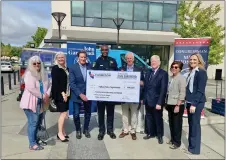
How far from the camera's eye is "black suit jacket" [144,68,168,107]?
4.29 meters

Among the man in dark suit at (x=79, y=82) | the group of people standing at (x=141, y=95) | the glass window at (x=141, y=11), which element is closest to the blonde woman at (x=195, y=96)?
the group of people standing at (x=141, y=95)

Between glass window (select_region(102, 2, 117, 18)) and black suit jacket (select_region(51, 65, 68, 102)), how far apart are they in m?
16.3

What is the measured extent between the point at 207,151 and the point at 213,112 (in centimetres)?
328

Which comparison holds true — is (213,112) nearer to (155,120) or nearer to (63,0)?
(155,120)

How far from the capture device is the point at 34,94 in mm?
3879

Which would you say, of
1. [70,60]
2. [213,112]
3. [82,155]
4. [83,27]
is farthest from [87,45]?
[83,27]

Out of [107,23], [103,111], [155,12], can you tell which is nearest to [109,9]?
[107,23]

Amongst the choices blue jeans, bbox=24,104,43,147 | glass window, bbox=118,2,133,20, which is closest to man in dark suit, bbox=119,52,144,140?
blue jeans, bbox=24,104,43,147

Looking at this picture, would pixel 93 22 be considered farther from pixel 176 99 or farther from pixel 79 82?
pixel 176 99

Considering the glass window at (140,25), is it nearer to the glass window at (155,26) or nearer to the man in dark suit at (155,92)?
the glass window at (155,26)

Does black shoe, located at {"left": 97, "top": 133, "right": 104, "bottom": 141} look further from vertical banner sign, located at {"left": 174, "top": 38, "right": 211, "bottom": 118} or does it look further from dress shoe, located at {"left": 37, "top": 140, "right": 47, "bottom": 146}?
vertical banner sign, located at {"left": 174, "top": 38, "right": 211, "bottom": 118}

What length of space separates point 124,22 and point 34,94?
56.9ft

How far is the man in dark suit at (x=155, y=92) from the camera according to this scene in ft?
14.1

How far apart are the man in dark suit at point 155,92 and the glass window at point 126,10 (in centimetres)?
1639
